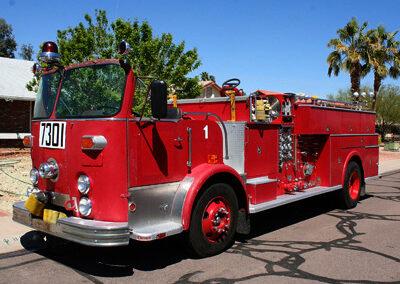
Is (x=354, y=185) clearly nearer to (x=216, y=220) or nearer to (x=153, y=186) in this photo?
(x=216, y=220)

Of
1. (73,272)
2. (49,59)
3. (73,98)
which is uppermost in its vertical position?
→ (49,59)

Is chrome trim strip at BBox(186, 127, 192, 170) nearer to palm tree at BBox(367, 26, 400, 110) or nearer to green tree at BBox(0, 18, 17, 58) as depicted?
palm tree at BBox(367, 26, 400, 110)

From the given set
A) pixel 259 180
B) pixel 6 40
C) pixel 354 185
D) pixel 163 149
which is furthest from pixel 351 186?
pixel 6 40

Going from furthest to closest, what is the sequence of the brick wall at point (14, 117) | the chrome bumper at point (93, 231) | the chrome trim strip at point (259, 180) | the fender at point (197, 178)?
1. the brick wall at point (14, 117)
2. the chrome trim strip at point (259, 180)
3. the fender at point (197, 178)
4. the chrome bumper at point (93, 231)

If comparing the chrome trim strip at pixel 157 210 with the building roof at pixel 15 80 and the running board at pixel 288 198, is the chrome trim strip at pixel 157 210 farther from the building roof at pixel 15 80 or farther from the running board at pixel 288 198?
the building roof at pixel 15 80

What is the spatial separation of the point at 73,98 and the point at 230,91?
2.57 metres

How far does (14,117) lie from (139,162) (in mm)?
17363

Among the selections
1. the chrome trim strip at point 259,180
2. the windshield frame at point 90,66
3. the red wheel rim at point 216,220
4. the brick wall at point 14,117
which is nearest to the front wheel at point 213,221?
the red wheel rim at point 216,220

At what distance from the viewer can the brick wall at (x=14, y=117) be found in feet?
65.3

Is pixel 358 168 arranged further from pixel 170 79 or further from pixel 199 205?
pixel 170 79

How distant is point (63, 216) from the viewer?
16.0 feet

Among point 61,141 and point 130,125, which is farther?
point 61,141

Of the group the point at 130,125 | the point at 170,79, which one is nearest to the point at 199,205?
the point at 130,125

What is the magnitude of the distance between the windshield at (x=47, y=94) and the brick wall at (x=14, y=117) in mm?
14914
